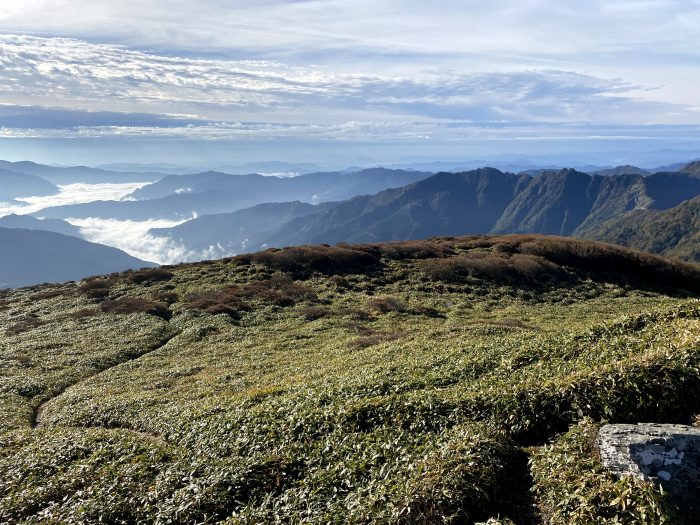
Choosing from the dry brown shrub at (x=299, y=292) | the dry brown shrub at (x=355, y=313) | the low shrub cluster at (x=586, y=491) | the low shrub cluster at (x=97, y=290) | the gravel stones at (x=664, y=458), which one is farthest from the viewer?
the low shrub cluster at (x=97, y=290)

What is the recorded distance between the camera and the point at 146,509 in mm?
9805

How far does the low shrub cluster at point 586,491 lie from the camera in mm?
6750

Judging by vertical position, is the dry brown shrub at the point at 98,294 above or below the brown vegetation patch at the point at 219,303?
below

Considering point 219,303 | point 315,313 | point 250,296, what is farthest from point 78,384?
point 250,296

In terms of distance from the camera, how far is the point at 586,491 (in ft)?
24.8

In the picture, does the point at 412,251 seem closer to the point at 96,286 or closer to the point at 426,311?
the point at 426,311

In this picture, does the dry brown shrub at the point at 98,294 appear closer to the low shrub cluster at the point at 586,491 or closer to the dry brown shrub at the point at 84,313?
the dry brown shrub at the point at 84,313

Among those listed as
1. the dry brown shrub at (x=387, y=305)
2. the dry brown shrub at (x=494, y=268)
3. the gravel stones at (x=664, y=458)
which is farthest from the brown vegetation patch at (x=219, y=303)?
the gravel stones at (x=664, y=458)

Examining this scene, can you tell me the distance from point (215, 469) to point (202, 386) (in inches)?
515

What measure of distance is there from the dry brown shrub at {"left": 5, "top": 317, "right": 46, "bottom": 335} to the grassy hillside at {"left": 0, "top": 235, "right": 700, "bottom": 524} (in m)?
4.93

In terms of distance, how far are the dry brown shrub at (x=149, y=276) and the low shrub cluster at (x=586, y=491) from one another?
6271 cm

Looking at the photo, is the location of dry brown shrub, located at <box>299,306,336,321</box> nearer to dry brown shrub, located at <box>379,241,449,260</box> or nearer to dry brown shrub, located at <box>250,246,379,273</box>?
dry brown shrub, located at <box>250,246,379,273</box>

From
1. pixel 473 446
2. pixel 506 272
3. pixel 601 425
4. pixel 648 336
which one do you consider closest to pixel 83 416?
pixel 473 446

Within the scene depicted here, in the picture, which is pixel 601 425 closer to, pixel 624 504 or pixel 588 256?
pixel 624 504
